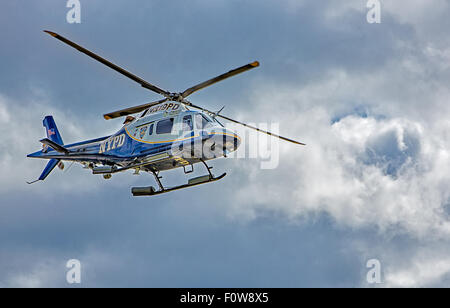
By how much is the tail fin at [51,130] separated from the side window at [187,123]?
60.5 feet

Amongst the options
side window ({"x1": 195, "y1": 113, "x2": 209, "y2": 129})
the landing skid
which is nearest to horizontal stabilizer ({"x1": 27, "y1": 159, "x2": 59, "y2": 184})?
the landing skid

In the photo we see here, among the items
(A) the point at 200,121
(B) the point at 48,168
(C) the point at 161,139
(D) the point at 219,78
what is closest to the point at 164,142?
(C) the point at 161,139

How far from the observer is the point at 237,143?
31016 mm

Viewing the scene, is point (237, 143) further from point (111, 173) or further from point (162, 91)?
point (111, 173)

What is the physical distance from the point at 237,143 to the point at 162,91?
688 cm

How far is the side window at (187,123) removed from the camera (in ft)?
102

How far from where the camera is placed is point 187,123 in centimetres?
3134

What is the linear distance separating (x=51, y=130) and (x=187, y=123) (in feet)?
65.8

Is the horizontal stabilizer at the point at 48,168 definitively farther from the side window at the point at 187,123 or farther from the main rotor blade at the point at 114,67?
the side window at the point at 187,123

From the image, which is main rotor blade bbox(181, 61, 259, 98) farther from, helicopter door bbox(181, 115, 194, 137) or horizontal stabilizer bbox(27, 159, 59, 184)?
horizontal stabilizer bbox(27, 159, 59, 184)

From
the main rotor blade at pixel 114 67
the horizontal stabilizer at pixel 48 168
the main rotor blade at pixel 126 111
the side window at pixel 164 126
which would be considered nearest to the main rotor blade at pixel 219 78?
the main rotor blade at pixel 114 67

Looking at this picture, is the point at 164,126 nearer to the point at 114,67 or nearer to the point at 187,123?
the point at 187,123

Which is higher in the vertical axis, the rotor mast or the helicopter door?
the rotor mast

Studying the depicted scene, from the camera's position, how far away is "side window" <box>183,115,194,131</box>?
31.2 m
